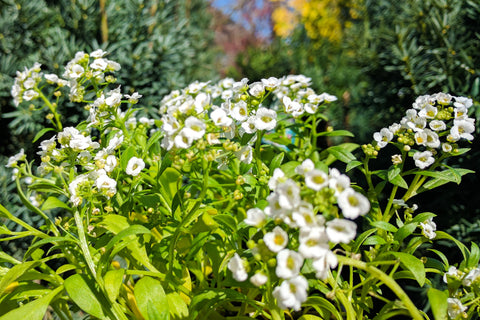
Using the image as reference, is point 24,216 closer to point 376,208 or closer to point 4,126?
point 4,126

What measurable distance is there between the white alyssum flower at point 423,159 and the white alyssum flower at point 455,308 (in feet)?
0.94

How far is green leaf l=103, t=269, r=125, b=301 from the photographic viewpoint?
74cm

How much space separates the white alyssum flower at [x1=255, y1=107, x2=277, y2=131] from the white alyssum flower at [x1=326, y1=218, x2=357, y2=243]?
321 mm

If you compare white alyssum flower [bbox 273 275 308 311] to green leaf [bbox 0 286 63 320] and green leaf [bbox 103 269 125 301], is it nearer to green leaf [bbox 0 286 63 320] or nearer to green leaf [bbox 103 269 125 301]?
green leaf [bbox 103 269 125 301]

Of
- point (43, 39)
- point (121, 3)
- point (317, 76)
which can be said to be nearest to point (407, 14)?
point (317, 76)

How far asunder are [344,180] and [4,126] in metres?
Answer: 2.12

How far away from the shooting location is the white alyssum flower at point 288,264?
Answer: 0.57m

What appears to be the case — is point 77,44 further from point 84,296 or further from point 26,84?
point 84,296

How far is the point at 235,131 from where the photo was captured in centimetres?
90

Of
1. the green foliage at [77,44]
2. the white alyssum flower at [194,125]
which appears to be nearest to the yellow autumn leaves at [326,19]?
the green foliage at [77,44]

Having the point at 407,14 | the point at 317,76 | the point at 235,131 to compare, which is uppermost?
the point at 235,131

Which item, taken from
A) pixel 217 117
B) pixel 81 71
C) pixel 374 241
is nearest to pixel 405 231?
pixel 374 241

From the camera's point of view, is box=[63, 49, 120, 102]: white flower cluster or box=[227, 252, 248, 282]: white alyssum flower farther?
box=[63, 49, 120, 102]: white flower cluster

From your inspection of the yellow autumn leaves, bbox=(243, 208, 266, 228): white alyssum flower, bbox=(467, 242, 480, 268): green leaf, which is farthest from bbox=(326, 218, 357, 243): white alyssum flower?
the yellow autumn leaves
